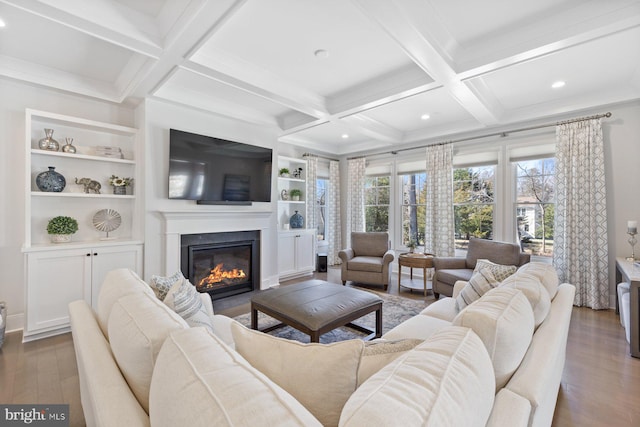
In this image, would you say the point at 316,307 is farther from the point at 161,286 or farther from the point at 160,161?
the point at 160,161

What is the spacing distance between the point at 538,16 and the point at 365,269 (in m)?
3.46

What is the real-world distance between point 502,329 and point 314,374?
656 mm

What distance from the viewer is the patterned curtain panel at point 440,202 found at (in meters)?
4.79

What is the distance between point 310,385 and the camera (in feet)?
2.63

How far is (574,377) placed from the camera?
2.17 m

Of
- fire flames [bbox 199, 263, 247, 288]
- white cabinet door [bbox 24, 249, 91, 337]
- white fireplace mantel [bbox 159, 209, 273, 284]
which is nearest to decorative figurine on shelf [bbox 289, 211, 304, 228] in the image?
white fireplace mantel [bbox 159, 209, 273, 284]

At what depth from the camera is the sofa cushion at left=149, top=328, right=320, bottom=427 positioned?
1.82ft

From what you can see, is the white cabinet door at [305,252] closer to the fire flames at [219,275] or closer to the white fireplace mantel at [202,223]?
the white fireplace mantel at [202,223]

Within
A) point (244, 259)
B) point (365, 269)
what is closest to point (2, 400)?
point (244, 259)

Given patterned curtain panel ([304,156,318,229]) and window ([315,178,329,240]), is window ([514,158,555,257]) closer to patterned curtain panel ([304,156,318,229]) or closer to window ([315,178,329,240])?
patterned curtain panel ([304,156,318,229])

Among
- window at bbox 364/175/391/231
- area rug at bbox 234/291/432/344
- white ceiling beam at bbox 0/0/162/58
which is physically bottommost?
area rug at bbox 234/291/432/344

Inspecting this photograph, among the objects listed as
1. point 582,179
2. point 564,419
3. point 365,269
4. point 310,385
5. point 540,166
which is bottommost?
point 564,419

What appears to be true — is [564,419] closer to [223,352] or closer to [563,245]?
[223,352]

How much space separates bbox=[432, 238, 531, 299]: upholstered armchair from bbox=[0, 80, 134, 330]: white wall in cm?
477
